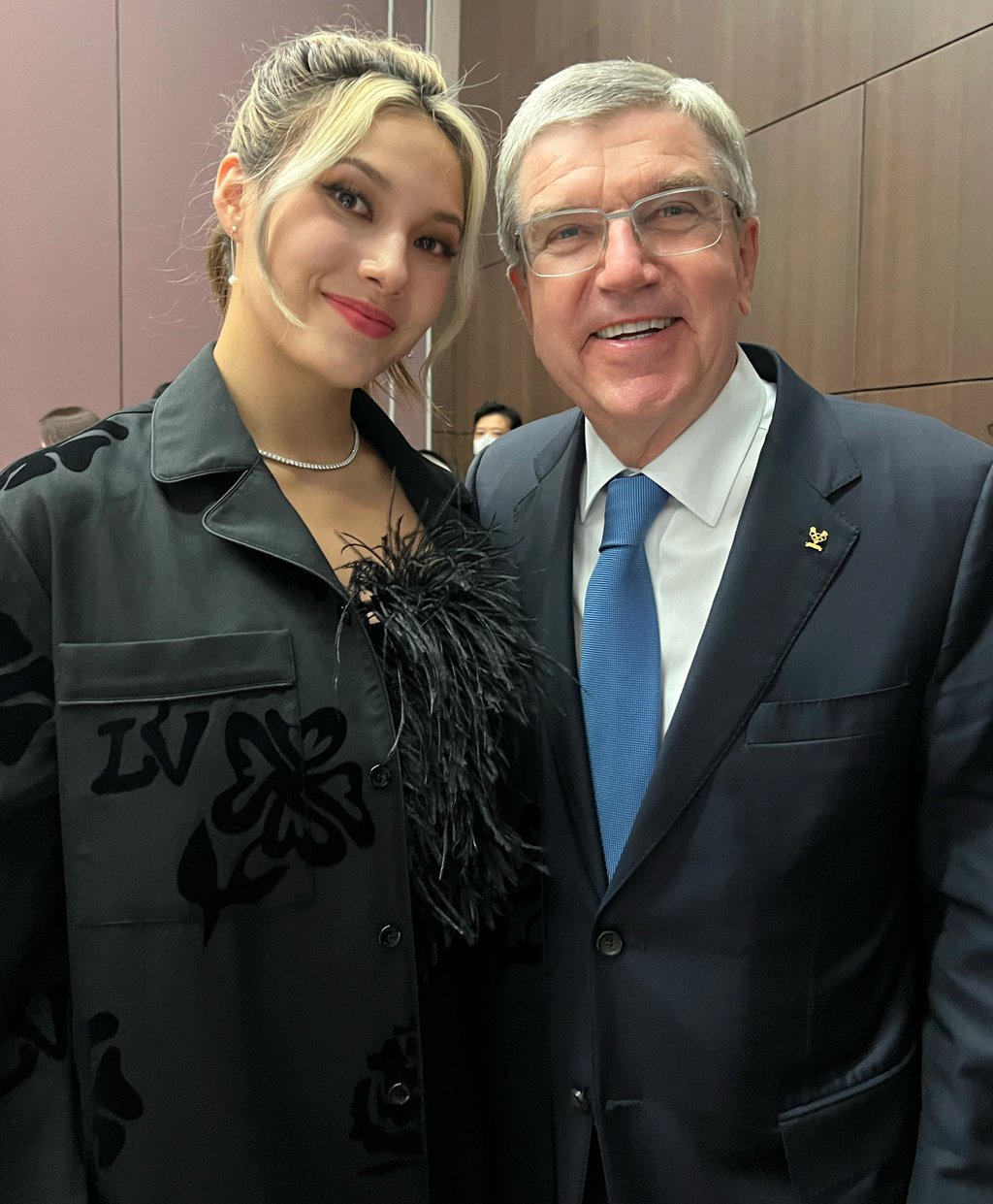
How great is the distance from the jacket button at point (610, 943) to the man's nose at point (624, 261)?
75 centimetres

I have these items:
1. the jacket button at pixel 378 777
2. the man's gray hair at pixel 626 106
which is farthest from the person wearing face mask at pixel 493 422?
the jacket button at pixel 378 777

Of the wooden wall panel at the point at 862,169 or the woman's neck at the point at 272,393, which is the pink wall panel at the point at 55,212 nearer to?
the wooden wall panel at the point at 862,169

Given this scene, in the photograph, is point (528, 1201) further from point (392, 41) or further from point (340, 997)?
point (392, 41)

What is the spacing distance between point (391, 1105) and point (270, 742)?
1.35 ft

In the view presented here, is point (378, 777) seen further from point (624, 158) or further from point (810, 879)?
point (624, 158)

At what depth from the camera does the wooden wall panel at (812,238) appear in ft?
11.0

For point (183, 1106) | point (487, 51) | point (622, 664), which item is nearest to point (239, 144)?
point (622, 664)

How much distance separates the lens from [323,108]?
1137 millimetres

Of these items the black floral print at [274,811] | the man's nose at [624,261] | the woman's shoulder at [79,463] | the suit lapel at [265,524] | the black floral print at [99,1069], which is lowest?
the black floral print at [99,1069]

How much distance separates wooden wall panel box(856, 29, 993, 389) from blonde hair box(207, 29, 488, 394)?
2140 mm

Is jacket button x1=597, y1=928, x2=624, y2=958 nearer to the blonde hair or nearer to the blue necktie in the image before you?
the blue necktie

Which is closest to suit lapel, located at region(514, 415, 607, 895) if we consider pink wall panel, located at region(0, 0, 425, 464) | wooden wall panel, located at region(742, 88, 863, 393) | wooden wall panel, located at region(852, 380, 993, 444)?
wooden wall panel, located at region(852, 380, 993, 444)

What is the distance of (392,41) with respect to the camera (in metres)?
1.21

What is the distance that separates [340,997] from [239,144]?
3.09ft
